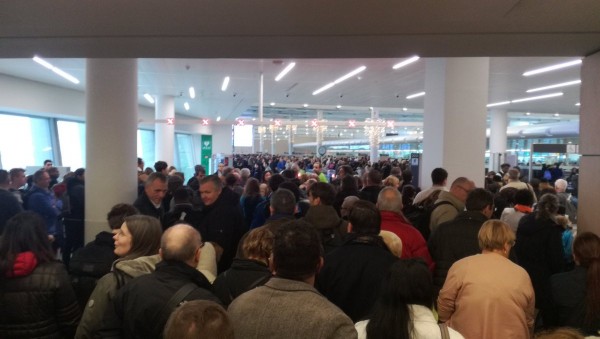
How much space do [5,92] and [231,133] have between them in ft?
57.9

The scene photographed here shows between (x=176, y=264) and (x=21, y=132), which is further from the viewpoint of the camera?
(x=21, y=132)

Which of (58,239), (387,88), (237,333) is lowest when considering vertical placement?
(58,239)

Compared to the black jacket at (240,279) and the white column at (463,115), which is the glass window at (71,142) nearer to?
the white column at (463,115)

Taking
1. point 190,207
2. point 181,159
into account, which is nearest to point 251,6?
point 190,207

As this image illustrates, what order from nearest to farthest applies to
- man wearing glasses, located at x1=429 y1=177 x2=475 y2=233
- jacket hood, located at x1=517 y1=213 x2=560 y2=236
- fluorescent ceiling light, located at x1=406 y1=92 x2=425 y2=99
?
jacket hood, located at x1=517 y1=213 x2=560 y2=236 → man wearing glasses, located at x1=429 y1=177 x2=475 y2=233 → fluorescent ceiling light, located at x1=406 y1=92 x2=425 y2=99


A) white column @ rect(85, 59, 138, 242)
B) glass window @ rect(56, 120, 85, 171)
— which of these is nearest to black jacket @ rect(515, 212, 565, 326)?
white column @ rect(85, 59, 138, 242)

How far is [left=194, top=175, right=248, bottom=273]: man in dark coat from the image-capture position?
468 centimetres

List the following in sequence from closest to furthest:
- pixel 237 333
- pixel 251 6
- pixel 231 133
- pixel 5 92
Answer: pixel 237 333 < pixel 251 6 < pixel 5 92 < pixel 231 133

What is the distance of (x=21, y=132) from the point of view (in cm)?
1669

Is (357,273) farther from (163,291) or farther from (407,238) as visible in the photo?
(163,291)

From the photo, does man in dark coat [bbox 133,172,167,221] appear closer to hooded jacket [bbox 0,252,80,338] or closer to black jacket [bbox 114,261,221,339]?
hooded jacket [bbox 0,252,80,338]

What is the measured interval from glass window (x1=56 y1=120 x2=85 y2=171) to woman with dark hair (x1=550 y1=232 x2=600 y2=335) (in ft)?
61.5

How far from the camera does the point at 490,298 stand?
279 cm

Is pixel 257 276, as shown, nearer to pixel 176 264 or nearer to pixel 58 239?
pixel 176 264
